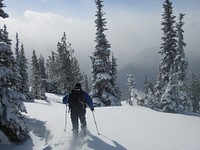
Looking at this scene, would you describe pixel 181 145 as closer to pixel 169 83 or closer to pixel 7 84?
pixel 7 84

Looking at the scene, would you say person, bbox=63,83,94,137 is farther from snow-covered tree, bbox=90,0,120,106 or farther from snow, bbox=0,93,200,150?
snow-covered tree, bbox=90,0,120,106

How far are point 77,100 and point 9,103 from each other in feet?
9.94

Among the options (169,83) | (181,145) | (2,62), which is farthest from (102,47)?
(181,145)

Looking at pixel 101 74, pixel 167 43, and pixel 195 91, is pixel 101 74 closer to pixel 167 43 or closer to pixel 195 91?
pixel 167 43

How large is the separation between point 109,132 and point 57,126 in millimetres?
2851

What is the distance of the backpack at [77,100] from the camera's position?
1229cm

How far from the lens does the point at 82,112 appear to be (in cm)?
1234

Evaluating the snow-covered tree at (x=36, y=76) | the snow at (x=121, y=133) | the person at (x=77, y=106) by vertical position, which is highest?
the snow-covered tree at (x=36, y=76)

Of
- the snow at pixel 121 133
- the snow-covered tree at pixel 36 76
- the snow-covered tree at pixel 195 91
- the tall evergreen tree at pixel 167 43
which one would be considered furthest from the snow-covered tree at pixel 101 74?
the snow-covered tree at pixel 195 91

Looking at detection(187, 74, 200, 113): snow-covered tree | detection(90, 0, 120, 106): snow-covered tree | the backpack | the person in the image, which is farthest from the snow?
detection(187, 74, 200, 113): snow-covered tree

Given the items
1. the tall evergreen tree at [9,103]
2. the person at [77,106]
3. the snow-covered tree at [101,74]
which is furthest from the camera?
the snow-covered tree at [101,74]

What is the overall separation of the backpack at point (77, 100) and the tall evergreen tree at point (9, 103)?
98.4 inches

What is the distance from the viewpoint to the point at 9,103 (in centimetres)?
1284

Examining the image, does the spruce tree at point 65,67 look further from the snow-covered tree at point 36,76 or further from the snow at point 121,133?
the snow at point 121,133
